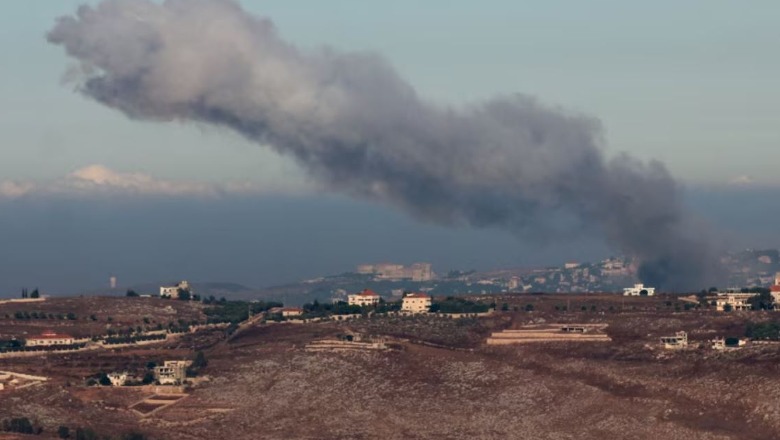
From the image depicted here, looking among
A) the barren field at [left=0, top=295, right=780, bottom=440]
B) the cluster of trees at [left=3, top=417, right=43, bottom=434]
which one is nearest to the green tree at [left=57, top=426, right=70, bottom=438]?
the barren field at [left=0, top=295, right=780, bottom=440]

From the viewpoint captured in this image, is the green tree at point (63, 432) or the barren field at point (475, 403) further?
the green tree at point (63, 432)

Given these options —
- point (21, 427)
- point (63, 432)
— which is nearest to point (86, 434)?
point (63, 432)

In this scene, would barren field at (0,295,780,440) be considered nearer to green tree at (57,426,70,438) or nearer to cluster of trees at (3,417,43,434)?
cluster of trees at (3,417,43,434)

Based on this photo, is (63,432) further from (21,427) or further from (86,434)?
(21,427)

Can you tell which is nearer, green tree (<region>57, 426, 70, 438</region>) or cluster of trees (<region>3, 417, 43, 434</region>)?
green tree (<region>57, 426, 70, 438</region>)

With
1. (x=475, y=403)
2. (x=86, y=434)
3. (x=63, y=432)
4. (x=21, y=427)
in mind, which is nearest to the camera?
(x=86, y=434)

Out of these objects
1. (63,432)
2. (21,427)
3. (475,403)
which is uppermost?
(475,403)

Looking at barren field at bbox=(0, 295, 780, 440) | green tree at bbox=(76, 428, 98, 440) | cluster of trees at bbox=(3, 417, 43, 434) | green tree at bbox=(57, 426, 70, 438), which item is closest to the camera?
barren field at bbox=(0, 295, 780, 440)

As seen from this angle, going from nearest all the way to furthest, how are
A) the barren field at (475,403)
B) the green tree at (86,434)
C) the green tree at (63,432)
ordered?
the barren field at (475,403) → the green tree at (86,434) → the green tree at (63,432)

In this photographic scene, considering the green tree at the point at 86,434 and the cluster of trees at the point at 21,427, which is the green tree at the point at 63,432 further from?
the cluster of trees at the point at 21,427

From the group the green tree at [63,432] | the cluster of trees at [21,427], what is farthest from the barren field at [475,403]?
the green tree at [63,432]

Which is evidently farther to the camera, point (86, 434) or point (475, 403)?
point (475, 403)

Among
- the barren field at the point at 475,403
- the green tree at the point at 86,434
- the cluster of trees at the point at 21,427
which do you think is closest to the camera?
the barren field at the point at 475,403

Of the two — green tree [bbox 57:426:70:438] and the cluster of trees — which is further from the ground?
the cluster of trees
